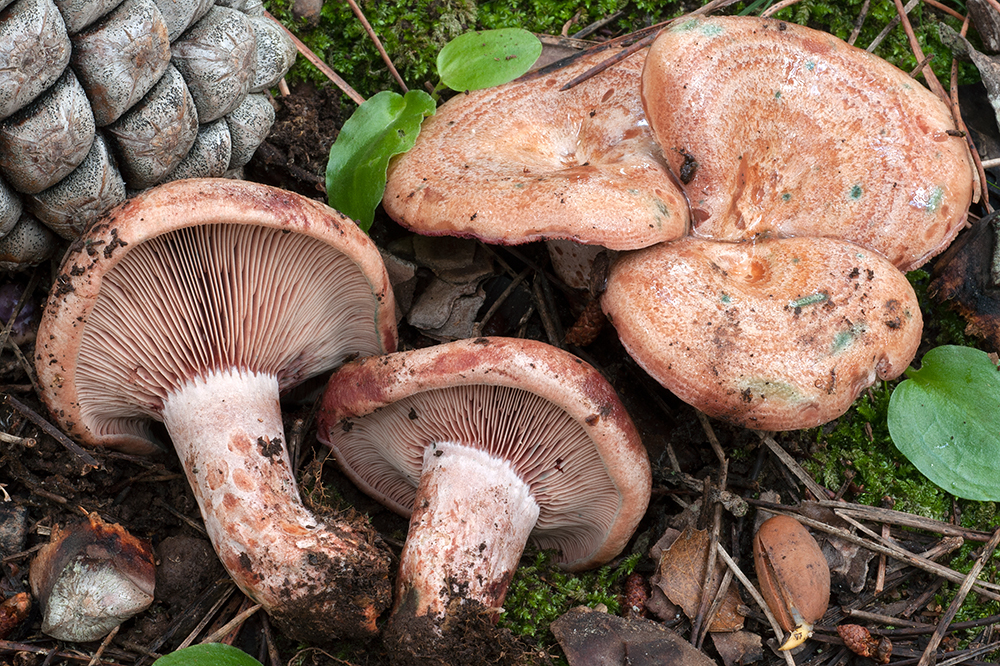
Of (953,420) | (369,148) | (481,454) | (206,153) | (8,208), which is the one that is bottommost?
(953,420)

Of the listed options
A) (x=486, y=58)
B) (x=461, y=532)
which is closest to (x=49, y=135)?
(x=486, y=58)

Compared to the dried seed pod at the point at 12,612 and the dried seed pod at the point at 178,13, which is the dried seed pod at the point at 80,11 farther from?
the dried seed pod at the point at 12,612

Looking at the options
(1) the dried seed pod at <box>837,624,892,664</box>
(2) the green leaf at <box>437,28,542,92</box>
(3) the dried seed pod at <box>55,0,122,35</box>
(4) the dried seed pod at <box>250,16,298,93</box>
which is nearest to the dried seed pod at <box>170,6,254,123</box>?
(4) the dried seed pod at <box>250,16,298,93</box>

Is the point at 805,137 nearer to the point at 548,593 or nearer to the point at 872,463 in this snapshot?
the point at 872,463

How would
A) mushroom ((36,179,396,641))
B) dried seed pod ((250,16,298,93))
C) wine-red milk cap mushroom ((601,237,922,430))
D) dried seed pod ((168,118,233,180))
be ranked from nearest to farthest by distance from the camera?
mushroom ((36,179,396,641)) < wine-red milk cap mushroom ((601,237,922,430)) < dried seed pod ((168,118,233,180)) < dried seed pod ((250,16,298,93))

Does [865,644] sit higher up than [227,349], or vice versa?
[227,349]

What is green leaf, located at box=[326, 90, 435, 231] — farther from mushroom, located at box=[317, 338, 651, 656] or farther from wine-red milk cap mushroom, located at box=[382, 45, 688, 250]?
mushroom, located at box=[317, 338, 651, 656]

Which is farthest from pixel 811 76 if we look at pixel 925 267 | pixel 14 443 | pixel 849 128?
pixel 14 443

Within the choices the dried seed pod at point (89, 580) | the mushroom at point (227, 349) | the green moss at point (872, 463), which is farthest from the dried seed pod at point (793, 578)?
the dried seed pod at point (89, 580)
